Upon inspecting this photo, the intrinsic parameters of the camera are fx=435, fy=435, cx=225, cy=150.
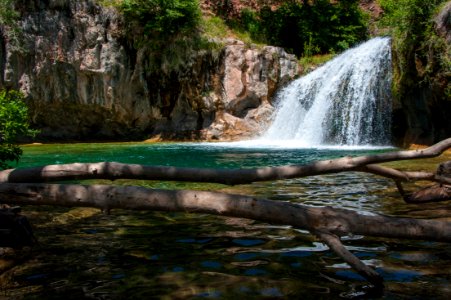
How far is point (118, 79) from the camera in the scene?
78.8ft

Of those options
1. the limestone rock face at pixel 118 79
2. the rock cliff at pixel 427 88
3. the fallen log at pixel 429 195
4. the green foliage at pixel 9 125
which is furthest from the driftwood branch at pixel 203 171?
the limestone rock face at pixel 118 79

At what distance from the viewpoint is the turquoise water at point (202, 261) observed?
2.96 m

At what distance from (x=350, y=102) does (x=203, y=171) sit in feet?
52.7

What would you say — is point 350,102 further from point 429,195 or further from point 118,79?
point 429,195

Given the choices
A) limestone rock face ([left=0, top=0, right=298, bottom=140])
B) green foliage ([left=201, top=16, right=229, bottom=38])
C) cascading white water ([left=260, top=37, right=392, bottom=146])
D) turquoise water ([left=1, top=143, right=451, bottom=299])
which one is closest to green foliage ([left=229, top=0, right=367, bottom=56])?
green foliage ([left=201, top=16, right=229, bottom=38])

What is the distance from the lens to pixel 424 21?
15125mm

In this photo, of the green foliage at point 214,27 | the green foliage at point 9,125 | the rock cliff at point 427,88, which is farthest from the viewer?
the green foliage at point 214,27

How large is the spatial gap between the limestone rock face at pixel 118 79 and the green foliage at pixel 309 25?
9.52 ft

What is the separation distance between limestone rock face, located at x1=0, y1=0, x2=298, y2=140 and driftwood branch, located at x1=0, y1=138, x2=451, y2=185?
2042 centimetres

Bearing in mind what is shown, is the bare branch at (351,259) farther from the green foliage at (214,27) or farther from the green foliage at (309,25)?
the green foliage at (309,25)

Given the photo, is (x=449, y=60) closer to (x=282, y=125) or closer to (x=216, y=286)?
(x=282, y=125)

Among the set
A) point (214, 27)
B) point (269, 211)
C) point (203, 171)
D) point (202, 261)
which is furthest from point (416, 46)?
point (269, 211)

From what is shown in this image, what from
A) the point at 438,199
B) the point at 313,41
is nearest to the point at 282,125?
the point at 313,41

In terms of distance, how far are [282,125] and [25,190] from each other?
19.7 metres
